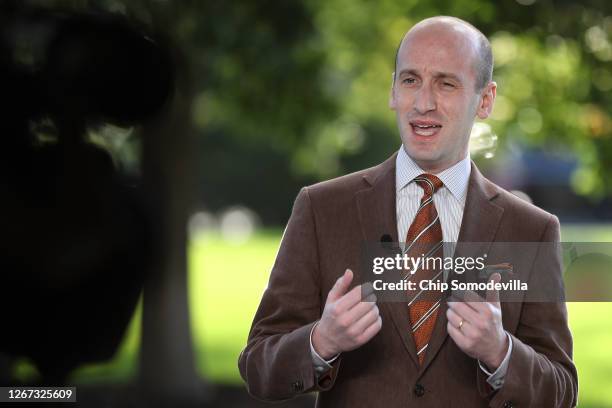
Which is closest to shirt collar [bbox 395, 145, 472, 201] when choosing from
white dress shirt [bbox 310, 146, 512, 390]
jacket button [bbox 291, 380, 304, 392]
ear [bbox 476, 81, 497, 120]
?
white dress shirt [bbox 310, 146, 512, 390]

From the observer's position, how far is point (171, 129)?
981 cm

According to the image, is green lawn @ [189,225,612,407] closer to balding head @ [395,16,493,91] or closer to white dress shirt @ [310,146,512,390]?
white dress shirt @ [310,146,512,390]

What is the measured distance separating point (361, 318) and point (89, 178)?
2.41 meters

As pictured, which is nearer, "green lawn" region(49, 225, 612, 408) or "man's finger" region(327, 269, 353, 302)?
"man's finger" region(327, 269, 353, 302)

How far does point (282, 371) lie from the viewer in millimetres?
2463

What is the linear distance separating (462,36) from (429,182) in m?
0.41

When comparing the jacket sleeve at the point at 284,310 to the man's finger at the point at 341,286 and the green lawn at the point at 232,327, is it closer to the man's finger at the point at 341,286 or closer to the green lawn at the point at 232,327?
the man's finger at the point at 341,286

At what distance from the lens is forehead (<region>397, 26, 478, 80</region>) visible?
8.34 feet

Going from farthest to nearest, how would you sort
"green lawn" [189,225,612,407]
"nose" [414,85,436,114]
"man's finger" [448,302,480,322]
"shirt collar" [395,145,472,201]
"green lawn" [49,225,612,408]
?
"green lawn" [189,225,612,407], "green lawn" [49,225,612,408], "shirt collar" [395,145,472,201], "nose" [414,85,436,114], "man's finger" [448,302,480,322]

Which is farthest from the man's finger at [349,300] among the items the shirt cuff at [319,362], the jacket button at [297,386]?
the jacket button at [297,386]

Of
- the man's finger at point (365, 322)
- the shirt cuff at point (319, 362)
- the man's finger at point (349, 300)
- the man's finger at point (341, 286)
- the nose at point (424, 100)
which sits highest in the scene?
the nose at point (424, 100)

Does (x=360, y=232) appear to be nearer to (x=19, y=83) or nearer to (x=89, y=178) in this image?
(x=89, y=178)

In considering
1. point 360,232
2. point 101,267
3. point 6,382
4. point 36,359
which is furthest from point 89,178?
point 360,232

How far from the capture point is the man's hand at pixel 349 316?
2186mm
